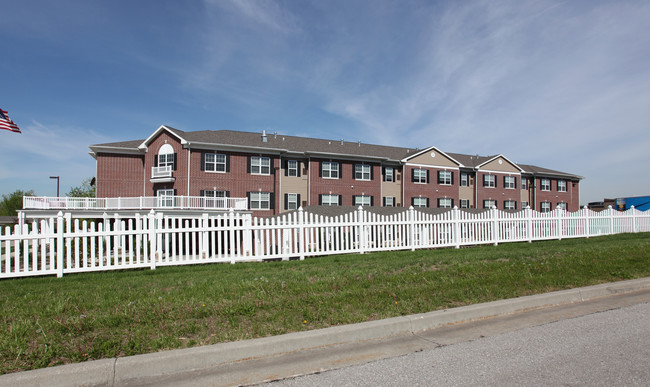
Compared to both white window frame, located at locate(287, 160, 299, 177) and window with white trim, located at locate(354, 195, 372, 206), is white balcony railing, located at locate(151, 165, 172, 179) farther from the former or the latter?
window with white trim, located at locate(354, 195, 372, 206)

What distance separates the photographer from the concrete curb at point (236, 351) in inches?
146

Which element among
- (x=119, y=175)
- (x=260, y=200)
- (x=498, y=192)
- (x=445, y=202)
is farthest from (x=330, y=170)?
(x=498, y=192)

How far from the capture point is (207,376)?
13.0 ft

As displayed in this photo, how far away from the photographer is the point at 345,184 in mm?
33562

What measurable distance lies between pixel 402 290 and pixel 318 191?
85.7 feet

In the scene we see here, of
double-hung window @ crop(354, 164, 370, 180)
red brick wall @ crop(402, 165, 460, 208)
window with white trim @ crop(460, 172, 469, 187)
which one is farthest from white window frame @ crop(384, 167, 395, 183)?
window with white trim @ crop(460, 172, 469, 187)

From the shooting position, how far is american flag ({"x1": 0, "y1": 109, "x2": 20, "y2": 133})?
516 inches

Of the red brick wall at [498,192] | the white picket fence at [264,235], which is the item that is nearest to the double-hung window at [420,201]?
the red brick wall at [498,192]

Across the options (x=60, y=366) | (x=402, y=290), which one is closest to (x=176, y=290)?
(x=60, y=366)

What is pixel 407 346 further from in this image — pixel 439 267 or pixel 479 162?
pixel 479 162

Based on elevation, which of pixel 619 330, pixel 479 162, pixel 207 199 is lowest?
pixel 619 330

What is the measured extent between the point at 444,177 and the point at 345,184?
1104 centimetres

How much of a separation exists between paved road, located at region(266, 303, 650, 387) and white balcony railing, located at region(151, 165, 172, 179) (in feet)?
90.1

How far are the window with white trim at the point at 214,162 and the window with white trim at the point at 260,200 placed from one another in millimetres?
2962
